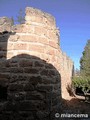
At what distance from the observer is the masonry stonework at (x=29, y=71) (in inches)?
167

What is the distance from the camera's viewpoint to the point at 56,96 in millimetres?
4730

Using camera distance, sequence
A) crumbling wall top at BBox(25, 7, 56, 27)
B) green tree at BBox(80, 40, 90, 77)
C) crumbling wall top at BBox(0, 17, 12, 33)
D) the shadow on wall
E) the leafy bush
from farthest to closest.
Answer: green tree at BBox(80, 40, 90, 77) < the leafy bush < crumbling wall top at BBox(0, 17, 12, 33) < crumbling wall top at BBox(25, 7, 56, 27) < the shadow on wall

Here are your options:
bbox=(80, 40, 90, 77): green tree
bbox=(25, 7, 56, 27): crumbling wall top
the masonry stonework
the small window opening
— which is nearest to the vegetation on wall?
bbox=(80, 40, 90, 77): green tree

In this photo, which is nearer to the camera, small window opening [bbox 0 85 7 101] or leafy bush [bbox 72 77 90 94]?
small window opening [bbox 0 85 7 101]

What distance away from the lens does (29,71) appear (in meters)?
4.36

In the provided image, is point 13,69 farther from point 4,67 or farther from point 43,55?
point 43,55

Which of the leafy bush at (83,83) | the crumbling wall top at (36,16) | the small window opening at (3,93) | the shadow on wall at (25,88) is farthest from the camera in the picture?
the leafy bush at (83,83)

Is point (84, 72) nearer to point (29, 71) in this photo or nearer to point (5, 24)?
point (5, 24)

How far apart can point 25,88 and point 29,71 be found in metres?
0.39

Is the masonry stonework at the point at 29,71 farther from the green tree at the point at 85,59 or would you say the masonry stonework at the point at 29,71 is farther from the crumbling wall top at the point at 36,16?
the green tree at the point at 85,59

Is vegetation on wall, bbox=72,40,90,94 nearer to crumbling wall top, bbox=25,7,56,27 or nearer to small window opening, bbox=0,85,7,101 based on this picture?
crumbling wall top, bbox=25,7,56,27

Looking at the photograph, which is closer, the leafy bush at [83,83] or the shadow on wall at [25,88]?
the shadow on wall at [25,88]

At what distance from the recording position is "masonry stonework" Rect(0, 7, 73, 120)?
4.25 meters

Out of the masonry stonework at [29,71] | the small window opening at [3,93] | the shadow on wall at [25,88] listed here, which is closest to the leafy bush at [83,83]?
the masonry stonework at [29,71]
